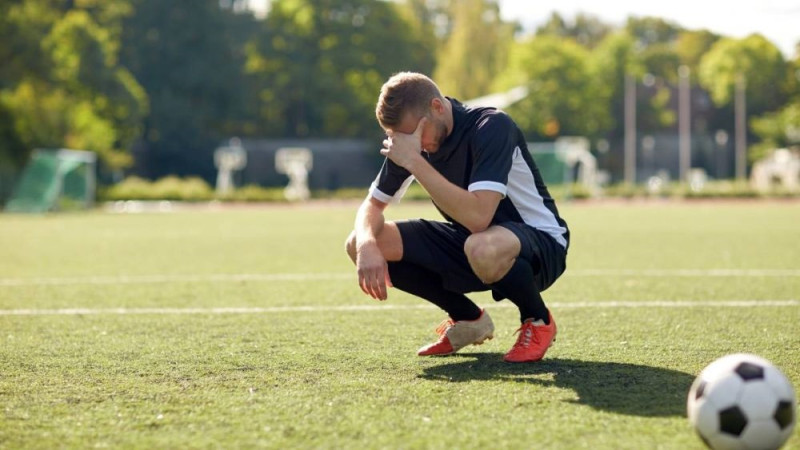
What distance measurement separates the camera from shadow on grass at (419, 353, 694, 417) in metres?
3.89

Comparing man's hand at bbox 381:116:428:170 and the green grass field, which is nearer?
the green grass field

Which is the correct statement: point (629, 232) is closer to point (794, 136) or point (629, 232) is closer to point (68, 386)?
point (68, 386)

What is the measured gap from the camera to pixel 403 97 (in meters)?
4.48

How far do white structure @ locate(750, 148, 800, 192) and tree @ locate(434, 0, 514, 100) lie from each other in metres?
18.8

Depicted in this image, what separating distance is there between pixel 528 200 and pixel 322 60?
2467 inches

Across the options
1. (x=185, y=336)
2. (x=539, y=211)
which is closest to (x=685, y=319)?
(x=539, y=211)

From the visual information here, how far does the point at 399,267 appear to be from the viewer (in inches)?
204

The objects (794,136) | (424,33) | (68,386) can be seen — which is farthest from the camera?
(424,33)

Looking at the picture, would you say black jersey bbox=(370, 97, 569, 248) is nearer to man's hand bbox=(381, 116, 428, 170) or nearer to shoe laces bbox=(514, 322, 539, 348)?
man's hand bbox=(381, 116, 428, 170)

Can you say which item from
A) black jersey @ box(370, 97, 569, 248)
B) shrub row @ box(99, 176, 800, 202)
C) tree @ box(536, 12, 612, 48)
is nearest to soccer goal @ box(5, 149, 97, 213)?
shrub row @ box(99, 176, 800, 202)

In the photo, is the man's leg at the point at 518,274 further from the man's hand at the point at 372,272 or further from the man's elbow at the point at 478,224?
the man's hand at the point at 372,272

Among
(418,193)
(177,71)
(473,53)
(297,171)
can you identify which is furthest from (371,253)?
(473,53)

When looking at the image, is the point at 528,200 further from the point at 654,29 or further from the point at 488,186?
the point at 654,29

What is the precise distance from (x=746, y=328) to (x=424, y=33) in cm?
7591
